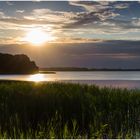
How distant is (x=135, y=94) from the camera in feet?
70.5

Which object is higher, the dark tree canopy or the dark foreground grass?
the dark foreground grass

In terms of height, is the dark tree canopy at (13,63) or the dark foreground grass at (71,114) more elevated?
the dark foreground grass at (71,114)

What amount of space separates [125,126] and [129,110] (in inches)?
97.7

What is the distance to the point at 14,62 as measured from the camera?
488ft

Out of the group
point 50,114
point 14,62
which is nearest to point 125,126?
point 50,114

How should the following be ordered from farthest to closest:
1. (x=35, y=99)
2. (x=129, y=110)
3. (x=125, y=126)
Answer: (x=35, y=99) → (x=129, y=110) → (x=125, y=126)

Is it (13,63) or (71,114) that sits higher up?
(71,114)

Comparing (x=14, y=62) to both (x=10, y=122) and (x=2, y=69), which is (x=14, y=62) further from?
(x=10, y=122)

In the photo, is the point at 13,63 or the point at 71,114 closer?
the point at 71,114

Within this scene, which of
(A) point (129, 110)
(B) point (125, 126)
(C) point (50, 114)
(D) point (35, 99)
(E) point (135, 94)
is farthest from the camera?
(E) point (135, 94)

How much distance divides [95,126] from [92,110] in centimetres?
261

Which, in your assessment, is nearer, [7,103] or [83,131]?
[83,131]

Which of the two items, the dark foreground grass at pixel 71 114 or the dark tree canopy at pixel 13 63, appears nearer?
the dark foreground grass at pixel 71 114

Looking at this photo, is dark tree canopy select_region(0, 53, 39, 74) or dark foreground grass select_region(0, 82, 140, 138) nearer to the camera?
dark foreground grass select_region(0, 82, 140, 138)
